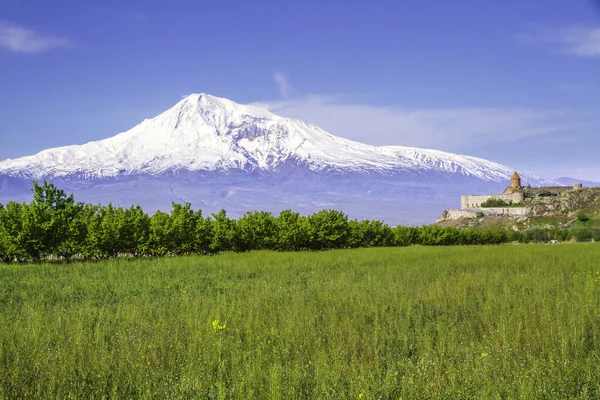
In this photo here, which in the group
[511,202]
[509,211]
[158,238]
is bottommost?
[158,238]

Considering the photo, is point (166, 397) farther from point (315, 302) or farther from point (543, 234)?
point (543, 234)

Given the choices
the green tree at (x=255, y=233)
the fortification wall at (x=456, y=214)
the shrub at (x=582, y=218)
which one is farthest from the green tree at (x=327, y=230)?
the fortification wall at (x=456, y=214)

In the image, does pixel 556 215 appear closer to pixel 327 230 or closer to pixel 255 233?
pixel 327 230

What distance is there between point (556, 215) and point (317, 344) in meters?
113

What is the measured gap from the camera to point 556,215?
108312 mm

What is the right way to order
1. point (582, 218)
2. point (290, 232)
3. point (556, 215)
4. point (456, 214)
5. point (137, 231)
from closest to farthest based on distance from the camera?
point (137, 231)
point (290, 232)
point (582, 218)
point (556, 215)
point (456, 214)

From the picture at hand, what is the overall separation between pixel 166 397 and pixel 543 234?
80.0 metres

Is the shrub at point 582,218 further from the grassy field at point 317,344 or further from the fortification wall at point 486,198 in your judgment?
the grassy field at point 317,344

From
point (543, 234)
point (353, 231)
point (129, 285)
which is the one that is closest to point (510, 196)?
point (543, 234)

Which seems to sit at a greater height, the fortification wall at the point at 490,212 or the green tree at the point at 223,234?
the fortification wall at the point at 490,212

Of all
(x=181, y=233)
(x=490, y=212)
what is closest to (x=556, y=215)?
(x=490, y=212)

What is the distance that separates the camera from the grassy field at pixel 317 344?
6906 mm

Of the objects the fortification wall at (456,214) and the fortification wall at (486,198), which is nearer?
the fortification wall at (456,214)

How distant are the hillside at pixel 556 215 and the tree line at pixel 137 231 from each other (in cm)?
5998
